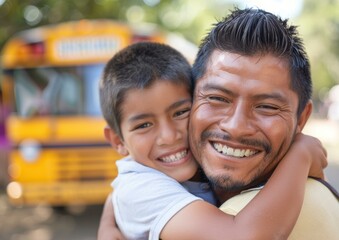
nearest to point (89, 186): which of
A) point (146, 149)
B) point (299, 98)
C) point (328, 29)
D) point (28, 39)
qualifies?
point (28, 39)

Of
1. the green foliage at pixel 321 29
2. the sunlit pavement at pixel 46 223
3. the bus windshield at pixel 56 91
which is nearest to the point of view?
the bus windshield at pixel 56 91

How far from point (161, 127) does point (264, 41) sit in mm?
523

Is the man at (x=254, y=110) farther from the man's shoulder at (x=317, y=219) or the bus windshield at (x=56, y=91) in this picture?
the bus windshield at (x=56, y=91)

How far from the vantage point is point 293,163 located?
1.51m

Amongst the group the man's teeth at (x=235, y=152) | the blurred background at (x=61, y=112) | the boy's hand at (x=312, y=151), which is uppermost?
the man's teeth at (x=235, y=152)

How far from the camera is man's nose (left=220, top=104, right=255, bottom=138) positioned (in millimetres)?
1461

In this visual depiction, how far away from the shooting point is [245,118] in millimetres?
1472

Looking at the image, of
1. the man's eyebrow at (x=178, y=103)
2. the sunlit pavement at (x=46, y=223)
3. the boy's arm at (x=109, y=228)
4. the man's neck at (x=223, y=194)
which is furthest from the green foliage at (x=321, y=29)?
the man's neck at (x=223, y=194)

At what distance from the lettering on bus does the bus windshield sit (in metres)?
0.16

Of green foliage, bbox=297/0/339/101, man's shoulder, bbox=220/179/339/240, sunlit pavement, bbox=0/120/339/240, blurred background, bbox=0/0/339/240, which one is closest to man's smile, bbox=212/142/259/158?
man's shoulder, bbox=220/179/339/240

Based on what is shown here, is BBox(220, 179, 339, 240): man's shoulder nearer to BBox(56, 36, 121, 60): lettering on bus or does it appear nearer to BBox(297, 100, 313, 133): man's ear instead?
BBox(297, 100, 313, 133): man's ear

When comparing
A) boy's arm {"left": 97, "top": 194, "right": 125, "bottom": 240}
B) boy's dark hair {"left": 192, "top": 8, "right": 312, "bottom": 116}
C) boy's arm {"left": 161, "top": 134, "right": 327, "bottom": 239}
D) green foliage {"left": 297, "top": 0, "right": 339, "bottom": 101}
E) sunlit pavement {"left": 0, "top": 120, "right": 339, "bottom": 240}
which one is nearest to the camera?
boy's arm {"left": 161, "top": 134, "right": 327, "bottom": 239}

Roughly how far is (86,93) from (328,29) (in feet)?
95.2

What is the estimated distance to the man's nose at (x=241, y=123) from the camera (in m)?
1.46
